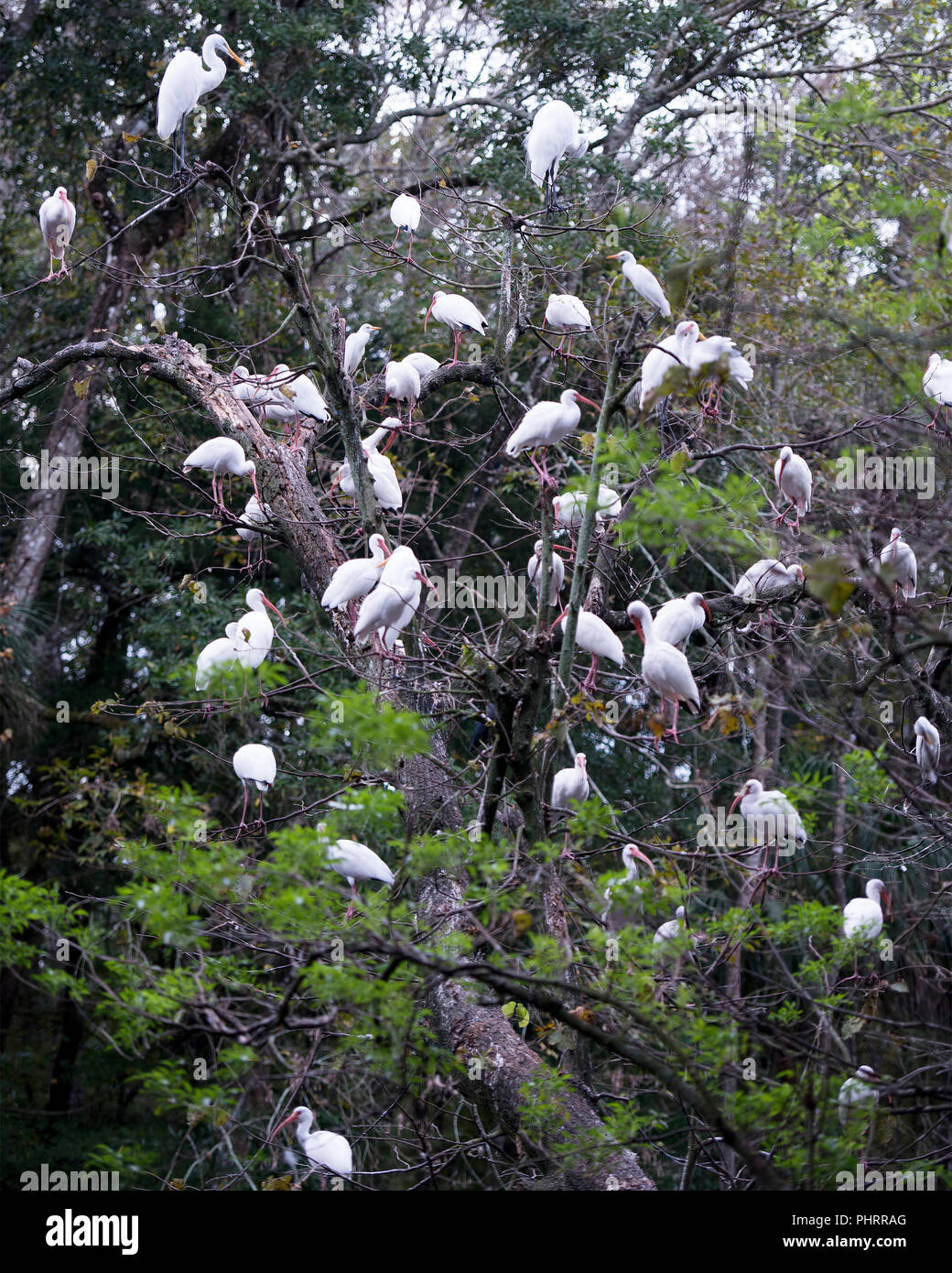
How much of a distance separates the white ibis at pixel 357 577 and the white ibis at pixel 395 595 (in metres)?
0.16

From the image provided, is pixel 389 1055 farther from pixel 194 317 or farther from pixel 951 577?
pixel 194 317

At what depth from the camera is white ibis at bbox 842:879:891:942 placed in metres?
2.63

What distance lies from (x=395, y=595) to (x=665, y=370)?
82 cm

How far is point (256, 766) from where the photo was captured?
3.38m

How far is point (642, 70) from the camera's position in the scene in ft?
22.7

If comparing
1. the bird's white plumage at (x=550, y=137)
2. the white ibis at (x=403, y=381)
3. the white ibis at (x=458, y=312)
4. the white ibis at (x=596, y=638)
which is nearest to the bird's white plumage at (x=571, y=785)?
the white ibis at (x=596, y=638)

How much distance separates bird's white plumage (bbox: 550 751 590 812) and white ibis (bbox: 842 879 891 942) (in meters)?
0.85

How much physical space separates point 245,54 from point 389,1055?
6.25 metres

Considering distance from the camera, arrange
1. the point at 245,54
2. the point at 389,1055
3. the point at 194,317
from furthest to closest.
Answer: the point at 194,317, the point at 245,54, the point at 389,1055

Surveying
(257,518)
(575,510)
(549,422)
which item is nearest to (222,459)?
(257,518)

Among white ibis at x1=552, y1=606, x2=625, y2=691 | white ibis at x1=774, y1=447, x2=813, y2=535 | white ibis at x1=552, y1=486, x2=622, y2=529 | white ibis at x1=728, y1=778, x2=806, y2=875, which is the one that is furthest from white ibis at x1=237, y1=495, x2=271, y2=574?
white ibis at x1=728, y1=778, x2=806, y2=875
